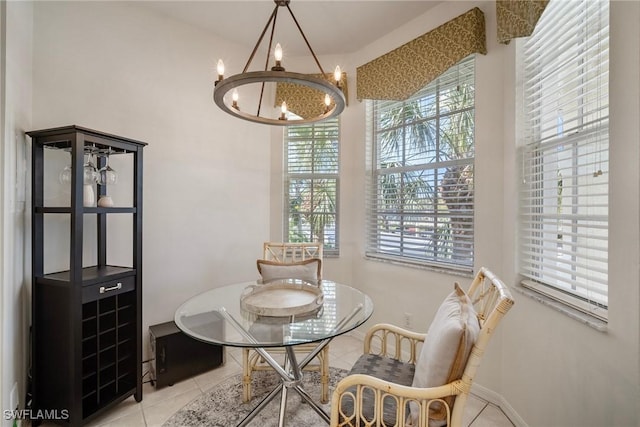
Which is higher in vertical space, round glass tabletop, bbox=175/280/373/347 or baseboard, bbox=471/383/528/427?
round glass tabletop, bbox=175/280/373/347

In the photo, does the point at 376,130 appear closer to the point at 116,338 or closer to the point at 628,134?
the point at 628,134

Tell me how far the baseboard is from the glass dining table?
1.07 meters

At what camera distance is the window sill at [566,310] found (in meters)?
1.26

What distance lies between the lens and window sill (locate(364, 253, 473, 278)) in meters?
2.24

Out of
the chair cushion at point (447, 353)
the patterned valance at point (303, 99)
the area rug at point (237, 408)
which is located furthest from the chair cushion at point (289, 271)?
the patterned valance at point (303, 99)

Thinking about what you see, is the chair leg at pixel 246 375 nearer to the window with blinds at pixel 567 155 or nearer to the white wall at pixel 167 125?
the white wall at pixel 167 125

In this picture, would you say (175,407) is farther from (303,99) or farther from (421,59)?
(421,59)

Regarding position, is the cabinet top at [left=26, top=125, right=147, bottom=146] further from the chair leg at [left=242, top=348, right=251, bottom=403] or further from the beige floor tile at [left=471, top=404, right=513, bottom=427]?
the beige floor tile at [left=471, top=404, right=513, bottom=427]

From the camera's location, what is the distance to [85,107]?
84.3 inches

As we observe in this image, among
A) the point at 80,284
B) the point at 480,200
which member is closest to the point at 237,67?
the point at 80,284

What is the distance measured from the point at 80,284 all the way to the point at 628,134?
2656 mm

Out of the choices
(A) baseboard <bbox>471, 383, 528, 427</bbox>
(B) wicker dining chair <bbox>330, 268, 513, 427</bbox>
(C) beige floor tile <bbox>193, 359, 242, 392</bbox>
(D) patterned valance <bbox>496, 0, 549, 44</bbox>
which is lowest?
(C) beige floor tile <bbox>193, 359, 242, 392</bbox>

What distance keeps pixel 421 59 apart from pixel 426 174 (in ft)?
3.07

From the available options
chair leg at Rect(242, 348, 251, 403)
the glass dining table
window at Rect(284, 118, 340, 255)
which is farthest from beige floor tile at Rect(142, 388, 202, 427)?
window at Rect(284, 118, 340, 255)
